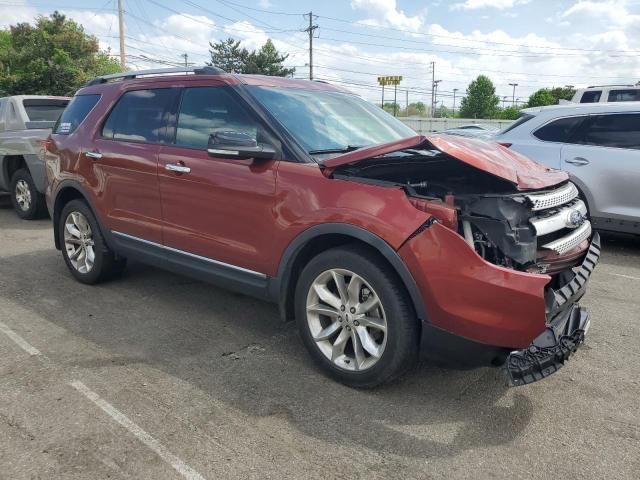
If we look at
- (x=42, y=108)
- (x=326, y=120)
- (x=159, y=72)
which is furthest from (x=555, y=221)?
(x=42, y=108)

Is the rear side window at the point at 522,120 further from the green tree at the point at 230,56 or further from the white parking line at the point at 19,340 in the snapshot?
the green tree at the point at 230,56

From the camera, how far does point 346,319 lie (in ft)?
10.3

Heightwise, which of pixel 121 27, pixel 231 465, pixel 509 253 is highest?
pixel 121 27

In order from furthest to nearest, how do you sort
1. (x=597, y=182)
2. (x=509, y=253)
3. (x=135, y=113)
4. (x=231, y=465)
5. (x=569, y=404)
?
(x=597, y=182) → (x=135, y=113) → (x=569, y=404) → (x=509, y=253) → (x=231, y=465)

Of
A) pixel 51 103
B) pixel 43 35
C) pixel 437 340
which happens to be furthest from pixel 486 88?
pixel 437 340

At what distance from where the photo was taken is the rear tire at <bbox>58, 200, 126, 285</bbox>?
4.89 meters

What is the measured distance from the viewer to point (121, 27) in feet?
123

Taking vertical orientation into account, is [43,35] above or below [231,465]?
above

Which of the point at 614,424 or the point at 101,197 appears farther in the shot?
the point at 101,197

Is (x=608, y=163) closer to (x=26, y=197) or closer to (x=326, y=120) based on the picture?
(x=326, y=120)

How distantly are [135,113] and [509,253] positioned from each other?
3270 mm

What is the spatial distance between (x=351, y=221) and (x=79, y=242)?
3.25 meters

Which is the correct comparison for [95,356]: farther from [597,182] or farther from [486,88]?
[486,88]

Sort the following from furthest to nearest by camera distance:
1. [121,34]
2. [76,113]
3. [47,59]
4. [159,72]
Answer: [121,34] < [47,59] < [76,113] < [159,72]
